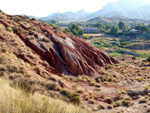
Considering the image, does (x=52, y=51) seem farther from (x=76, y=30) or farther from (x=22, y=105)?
(x=76, y=30)

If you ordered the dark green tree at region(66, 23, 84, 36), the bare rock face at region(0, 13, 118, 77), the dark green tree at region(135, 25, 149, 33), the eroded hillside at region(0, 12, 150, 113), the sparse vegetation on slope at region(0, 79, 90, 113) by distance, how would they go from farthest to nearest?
the dark green tree at region(135, 25, 149, 33), the dark green tree at region(66, 23, 84, 36), the bare rock face at region(0, 13, 118, 77), the eroded hillside at region(0, 12, 150, 113), the sparse vegetation on slope at region(0, 79, 90, 113)

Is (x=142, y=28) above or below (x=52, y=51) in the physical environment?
above

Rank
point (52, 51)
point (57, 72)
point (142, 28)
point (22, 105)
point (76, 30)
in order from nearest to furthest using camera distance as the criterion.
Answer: point (22, 105) → point (57, 72) → point (52, 51) → point (76, 30) → point (142, 28)

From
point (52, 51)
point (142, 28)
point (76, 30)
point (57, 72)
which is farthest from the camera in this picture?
point (142, 28)

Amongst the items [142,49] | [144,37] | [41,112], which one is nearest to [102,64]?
[41,112]

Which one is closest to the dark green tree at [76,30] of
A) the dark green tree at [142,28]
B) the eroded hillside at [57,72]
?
the dark green tree at [142,28]

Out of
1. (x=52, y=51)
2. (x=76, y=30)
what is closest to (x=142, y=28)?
(x=76, y=30)

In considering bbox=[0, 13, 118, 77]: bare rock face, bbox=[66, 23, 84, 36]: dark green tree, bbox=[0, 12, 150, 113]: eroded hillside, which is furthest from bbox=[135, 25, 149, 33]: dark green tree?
bbox=[0, 13, 118, 77]: bare rock face

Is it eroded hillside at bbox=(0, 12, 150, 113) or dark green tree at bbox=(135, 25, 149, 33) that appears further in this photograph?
dark green tree at bbox=(135, 25, 149, 33)

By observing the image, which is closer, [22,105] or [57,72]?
[22,105]

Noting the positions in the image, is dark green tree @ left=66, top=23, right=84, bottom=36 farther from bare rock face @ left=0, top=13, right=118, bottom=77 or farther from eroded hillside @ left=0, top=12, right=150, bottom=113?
bare rock face @ left=0, top=13, right=118, bottom=77

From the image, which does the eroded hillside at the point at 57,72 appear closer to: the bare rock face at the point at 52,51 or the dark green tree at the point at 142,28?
the bare rock face at the point at 52,51

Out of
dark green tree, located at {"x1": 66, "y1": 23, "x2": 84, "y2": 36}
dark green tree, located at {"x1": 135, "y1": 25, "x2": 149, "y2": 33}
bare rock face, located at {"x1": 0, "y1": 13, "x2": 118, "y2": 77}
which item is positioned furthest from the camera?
dark green tree, located at {"x1": 135, "y1": 25, "x2": 149, "y2": 33}

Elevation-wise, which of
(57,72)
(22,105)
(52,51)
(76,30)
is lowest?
(57,72)
